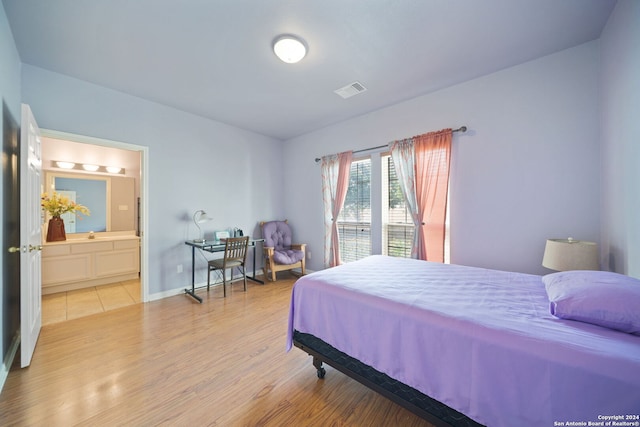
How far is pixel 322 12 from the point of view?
179cm

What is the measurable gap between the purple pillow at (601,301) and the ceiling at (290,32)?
1.96 m

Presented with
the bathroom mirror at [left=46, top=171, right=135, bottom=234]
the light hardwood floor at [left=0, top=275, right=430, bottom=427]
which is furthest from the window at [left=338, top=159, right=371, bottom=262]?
the bathroom mirror at [left=46, top=171, right=135, bottom=234]

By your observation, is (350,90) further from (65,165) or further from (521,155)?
(65,165)

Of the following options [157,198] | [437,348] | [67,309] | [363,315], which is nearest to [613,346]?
[437,348]

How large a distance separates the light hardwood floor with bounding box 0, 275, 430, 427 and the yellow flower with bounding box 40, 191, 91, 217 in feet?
7.00

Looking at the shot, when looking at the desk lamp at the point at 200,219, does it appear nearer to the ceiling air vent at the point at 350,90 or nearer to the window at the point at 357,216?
the window at the point at 357,216

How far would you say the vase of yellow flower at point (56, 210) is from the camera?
12.1ft

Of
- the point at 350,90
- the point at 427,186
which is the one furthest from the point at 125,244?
the point at 427,186

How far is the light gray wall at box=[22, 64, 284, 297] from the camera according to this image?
8.79ft

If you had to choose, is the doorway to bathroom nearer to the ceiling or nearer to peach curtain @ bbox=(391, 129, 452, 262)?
the ceiling

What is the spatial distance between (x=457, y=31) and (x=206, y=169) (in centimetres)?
364

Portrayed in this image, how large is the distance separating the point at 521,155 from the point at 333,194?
2.49 m

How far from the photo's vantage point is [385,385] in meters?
1.39

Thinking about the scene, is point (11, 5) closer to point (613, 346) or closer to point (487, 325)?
point (487, 325)
